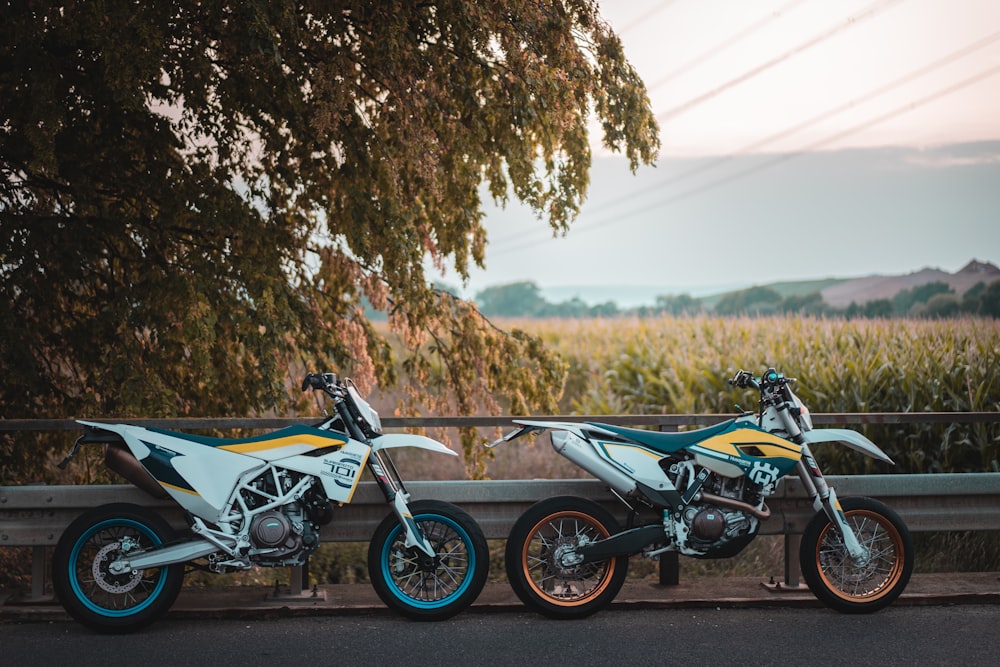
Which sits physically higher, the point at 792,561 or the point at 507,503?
the point at 507,503

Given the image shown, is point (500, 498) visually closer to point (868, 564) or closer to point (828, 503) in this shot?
point (828, 503)

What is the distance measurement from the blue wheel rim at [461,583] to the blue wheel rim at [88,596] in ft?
3.98

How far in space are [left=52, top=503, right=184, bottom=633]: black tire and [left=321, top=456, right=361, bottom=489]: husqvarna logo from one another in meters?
0.94

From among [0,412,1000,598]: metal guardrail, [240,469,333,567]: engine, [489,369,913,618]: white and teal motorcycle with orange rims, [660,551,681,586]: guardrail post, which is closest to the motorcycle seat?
[489,369,913,618]: white and teal motorcycle with orange rims

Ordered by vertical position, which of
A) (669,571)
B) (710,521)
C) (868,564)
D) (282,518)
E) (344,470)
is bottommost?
(669,571)

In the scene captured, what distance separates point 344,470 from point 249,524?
596 mm

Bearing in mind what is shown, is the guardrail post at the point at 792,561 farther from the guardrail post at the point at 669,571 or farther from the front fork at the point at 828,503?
the guardrail post at the point at 669,571

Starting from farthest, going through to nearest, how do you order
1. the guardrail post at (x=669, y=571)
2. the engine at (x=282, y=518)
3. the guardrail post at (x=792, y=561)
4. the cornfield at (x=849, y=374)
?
the cornfield at (x=849, y=374), the guardrail post at (x=669, y=571), the guardrail post at (x=792, y=561), the engine at (x=282, y=518)

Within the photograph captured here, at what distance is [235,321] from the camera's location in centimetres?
847

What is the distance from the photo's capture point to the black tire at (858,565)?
231 inches

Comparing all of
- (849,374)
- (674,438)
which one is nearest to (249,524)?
(674,438)

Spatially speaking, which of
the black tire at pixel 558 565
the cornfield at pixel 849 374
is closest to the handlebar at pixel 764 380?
the black tire at pixel 558 565

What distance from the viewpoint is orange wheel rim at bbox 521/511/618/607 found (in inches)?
228

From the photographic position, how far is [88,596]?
5.57 m
